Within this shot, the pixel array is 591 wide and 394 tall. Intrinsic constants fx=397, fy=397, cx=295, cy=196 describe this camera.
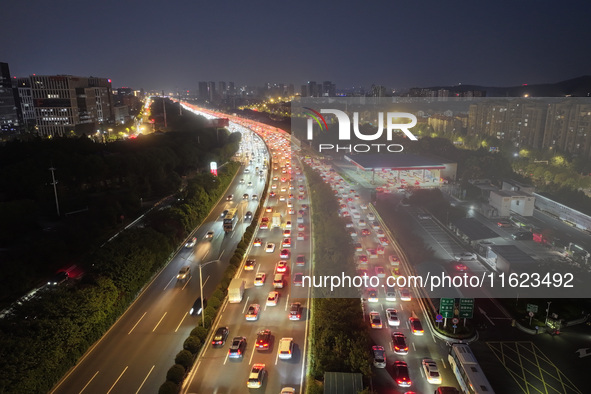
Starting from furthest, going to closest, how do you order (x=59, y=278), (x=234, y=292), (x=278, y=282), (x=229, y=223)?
(x=229, y=223), (x=278, y=282), (x=59, y=278), (x=234, y=292)

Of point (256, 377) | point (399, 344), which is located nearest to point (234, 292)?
point (256, 377)

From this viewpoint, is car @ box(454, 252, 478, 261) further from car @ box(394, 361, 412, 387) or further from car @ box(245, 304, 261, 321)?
car @ box(245, 304, 261, 321)

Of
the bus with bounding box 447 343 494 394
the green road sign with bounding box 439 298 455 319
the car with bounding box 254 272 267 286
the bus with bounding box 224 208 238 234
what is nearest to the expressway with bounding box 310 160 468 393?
the bus with bounding box 447 343 494 394

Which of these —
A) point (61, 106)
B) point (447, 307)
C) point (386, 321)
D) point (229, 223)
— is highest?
point (61, 106)

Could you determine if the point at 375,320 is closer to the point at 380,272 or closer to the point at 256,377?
the point at 380,272

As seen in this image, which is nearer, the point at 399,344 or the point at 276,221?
the point at 399,344

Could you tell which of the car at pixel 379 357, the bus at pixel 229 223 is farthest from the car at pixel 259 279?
the bus at pixel 229 223

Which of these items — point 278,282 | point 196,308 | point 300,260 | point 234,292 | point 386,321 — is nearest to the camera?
point 386,321
